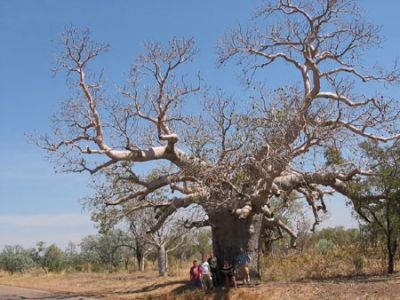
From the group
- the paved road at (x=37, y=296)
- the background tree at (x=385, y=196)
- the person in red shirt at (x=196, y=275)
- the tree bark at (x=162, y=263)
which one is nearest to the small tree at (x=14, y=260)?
the tree bark at (x=162, y=263)

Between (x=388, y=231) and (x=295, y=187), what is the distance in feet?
11.2

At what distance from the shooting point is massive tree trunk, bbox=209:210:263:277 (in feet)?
61.4

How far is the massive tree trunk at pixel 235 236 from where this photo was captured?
18.7 metres

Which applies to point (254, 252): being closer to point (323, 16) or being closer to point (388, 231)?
point (388, 231)

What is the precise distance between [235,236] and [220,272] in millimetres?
1335

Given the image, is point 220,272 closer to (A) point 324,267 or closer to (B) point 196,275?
(B) point 196,275

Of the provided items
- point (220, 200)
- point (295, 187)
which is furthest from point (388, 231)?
point (220, 200)

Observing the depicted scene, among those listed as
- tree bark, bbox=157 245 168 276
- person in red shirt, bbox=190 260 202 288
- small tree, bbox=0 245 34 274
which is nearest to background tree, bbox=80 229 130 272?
small tree, bbox=0 245 34 274

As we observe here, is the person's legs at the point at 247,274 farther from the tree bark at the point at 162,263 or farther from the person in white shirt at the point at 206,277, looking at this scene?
the tree bark at the point at 162,263

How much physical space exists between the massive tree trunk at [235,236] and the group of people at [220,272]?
0.84 ft

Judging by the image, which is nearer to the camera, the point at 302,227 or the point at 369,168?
the point at 369,168

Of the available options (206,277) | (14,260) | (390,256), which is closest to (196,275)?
(206,277)

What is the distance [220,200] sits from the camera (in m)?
16.6

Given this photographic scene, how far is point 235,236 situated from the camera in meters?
18.9
